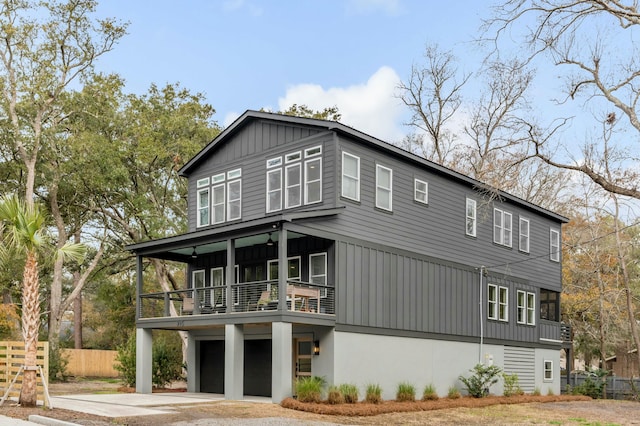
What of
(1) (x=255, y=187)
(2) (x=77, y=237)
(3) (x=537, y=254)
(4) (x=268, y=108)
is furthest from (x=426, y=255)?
(2) (x=77, y=237)

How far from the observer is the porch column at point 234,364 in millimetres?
20969

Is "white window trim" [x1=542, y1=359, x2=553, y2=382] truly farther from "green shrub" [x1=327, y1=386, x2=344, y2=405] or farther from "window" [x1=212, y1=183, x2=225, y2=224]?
"window" [x1=212, y1=183, x2=225, y2=224]

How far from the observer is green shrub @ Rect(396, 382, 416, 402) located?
2234 centimetres

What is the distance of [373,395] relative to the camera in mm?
21141

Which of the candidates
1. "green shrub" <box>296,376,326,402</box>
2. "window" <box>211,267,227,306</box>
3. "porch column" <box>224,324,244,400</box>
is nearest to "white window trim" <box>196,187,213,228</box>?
"window" <box>211,267,227,306</box>

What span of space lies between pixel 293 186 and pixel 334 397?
689 cm

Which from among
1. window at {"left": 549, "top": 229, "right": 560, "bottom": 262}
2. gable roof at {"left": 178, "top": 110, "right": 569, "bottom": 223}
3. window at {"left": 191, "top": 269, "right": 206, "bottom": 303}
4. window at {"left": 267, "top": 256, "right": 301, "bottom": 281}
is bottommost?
window at {"left": 191, "top": 269, "right": 206, "bottom": 303}

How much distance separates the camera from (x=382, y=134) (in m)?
49.9

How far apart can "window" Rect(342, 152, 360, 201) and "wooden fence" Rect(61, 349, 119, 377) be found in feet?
79.6

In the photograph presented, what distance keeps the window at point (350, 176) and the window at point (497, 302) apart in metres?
8.93

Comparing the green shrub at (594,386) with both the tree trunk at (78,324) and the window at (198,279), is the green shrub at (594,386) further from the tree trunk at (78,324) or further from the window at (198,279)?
the tree trunk at (78,324)

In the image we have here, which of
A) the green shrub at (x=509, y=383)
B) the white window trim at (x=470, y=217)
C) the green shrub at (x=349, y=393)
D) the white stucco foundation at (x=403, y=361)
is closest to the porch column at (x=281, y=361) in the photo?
the white stucco foundation at (x=403, y=361)

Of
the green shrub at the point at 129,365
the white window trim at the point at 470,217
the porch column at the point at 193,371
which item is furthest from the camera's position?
the white window trim at the point at 470,217

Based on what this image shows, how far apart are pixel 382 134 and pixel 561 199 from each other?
1309 centimetres
